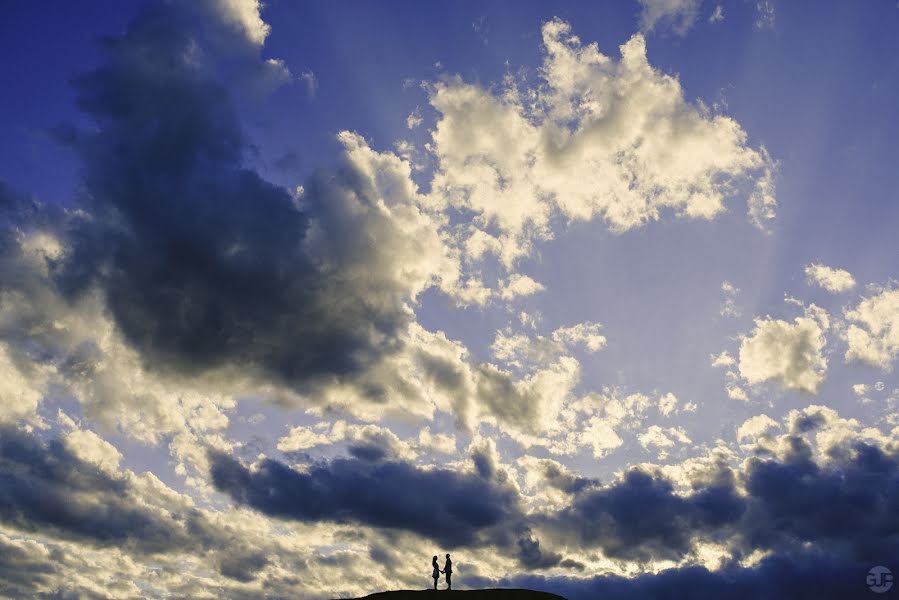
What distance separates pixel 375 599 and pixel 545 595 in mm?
18357

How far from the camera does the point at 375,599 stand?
62.7 m

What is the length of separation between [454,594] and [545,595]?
9.36 metres

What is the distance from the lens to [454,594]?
58531 mm

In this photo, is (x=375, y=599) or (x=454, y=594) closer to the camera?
(x=454, y=594)

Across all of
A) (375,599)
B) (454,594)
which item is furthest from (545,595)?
(375,599)

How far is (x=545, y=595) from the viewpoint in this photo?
194 feet

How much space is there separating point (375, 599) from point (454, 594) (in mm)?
9850

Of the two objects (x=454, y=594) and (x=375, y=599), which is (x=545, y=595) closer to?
(x=454, y=594)
